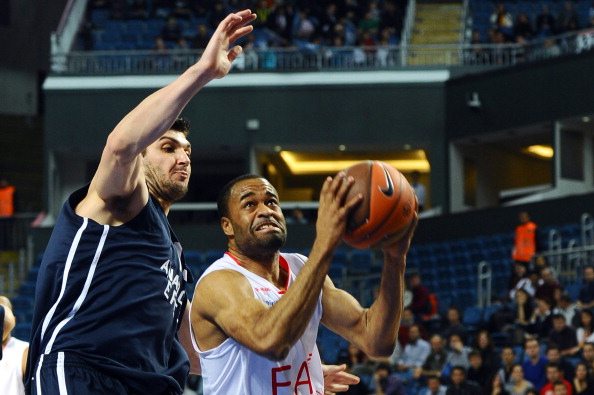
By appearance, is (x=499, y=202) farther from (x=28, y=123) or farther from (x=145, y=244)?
(x=145, y=244)

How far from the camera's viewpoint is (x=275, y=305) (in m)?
5.01

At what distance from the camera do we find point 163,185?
5.79 metres

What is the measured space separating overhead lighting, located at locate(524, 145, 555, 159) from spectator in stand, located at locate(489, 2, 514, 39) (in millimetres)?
3058

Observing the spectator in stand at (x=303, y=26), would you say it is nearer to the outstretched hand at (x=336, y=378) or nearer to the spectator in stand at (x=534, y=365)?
the spectator in stand at (x=534, y=365)

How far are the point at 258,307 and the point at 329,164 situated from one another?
85.6 ft

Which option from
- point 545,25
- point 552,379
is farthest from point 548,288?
point 545,25

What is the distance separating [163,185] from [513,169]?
24.9m

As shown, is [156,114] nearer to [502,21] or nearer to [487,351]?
[487,351]

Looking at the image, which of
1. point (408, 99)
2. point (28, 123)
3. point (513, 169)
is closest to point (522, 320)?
point (408, 99)

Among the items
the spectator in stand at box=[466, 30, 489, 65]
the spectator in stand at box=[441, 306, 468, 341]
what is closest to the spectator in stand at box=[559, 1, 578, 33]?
the spectator in stand at box=[466, 30, 489, 65]

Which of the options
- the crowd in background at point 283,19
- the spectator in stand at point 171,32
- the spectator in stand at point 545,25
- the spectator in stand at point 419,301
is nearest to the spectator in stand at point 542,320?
the spectator in stand at point 419,301

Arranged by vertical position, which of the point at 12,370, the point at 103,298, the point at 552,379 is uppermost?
the point at 103,298

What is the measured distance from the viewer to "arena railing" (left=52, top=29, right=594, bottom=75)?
26953 millimetres

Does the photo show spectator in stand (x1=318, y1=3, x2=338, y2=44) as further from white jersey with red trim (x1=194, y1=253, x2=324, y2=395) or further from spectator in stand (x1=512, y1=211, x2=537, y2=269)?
white jersey with red trim (x1=194, y1=253, x2=324, y2=395)
